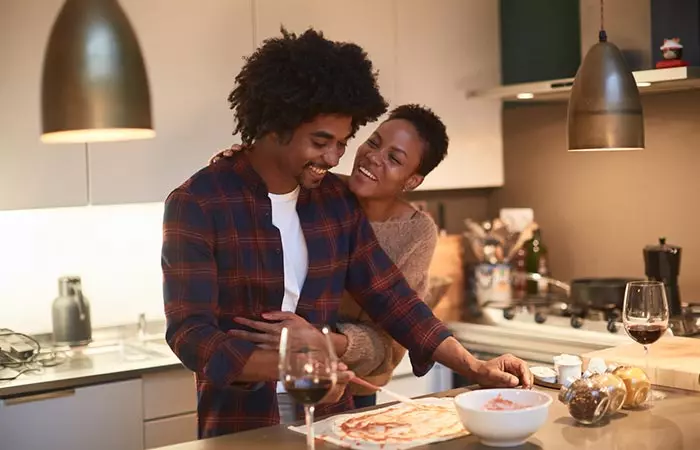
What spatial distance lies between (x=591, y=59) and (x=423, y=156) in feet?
1.57

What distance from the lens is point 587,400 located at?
197cm

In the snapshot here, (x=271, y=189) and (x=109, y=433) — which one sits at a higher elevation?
(x=271, y=189)

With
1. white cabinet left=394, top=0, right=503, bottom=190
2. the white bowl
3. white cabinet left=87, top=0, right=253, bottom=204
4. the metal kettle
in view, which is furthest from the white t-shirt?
white cabinet left=394, top=0, right=503, bottom=190

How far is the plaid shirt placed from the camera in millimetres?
2135

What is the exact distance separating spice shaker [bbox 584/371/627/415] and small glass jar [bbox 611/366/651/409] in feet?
0.07

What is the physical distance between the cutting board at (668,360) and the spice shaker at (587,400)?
0.35 metres

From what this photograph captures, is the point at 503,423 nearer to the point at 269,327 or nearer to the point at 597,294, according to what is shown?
the point at 269,327

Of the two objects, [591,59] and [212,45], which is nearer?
[591,59]

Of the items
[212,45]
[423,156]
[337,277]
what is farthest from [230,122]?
[337,277]

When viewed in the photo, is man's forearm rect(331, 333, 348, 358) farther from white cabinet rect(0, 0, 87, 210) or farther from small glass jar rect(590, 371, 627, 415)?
white cabinet rect(0, 0, 87, 210)

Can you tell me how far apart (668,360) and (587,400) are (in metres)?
0.47

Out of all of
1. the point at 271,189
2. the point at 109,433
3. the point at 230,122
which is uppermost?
the point at 230,122

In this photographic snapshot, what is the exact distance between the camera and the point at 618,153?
4078mm

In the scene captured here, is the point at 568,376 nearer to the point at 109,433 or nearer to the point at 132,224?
the point at 109,433
